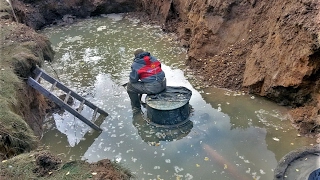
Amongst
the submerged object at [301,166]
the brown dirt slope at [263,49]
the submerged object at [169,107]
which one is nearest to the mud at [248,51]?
the brown dirt slope at [263,49]

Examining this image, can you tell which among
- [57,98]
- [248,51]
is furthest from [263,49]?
[57,98]

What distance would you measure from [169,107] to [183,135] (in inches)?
25.2

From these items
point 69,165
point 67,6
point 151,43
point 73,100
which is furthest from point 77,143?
point 67,6

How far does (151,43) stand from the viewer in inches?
448

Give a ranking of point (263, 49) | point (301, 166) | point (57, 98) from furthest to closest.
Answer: point (263, 49) → point (57, 98) → point (301, 166)

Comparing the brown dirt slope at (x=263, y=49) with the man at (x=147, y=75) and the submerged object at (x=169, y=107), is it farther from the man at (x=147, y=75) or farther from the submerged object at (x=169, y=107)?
the man at (x=147, y=75)

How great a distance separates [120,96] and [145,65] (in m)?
1.57

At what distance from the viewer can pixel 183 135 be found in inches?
251

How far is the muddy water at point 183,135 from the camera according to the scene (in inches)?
219

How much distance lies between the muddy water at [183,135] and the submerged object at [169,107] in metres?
0.19

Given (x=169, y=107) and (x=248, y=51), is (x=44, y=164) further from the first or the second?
(x=248, y=51)

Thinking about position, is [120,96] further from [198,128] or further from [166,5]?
[166,5]

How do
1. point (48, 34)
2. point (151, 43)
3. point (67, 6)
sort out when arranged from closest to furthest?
1. point (151, 43)
2. point (48, 34)
3. point (67, 6)

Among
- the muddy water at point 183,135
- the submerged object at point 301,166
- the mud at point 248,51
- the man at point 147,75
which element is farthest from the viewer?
the man at point 147,75
